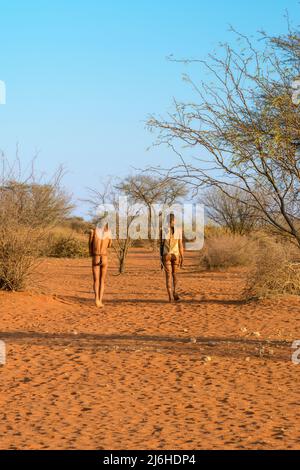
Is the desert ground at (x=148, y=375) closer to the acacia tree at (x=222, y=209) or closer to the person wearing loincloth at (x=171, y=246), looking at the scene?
the person wearing loincloth at (x=171, y=246)

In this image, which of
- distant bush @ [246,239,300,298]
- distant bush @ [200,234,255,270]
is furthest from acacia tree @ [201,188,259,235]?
distant bush @ [246,239,300,298]

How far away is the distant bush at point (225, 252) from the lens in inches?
1033

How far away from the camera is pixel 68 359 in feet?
29.6

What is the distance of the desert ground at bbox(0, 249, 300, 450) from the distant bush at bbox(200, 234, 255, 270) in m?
11.0

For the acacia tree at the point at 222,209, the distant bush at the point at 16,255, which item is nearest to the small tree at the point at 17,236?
the distant bush at the point at 16,255

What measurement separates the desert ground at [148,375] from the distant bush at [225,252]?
1099cm

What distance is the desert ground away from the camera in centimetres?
587

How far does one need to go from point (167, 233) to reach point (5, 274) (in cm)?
335

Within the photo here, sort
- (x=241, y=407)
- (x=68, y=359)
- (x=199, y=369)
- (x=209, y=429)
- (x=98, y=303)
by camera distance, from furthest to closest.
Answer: (x=98, y=303), (x=68, y=359), (x=199, y=369), (x=241, y=407), (x=209, y=429)

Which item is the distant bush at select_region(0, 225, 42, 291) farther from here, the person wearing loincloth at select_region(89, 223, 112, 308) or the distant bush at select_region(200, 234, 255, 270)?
the distant bush at select_region(200, 234, 255, 270)

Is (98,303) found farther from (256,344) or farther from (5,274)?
(256,344)

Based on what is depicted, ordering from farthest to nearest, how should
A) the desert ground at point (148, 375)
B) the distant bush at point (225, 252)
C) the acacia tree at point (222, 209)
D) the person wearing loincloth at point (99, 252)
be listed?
1. the acacia tree at point (222, 209)
2. the distant bush at point (225, 252)
3. the person wearing loincloth at point (99, 252)
4. the desert ground at point (148, 375)
